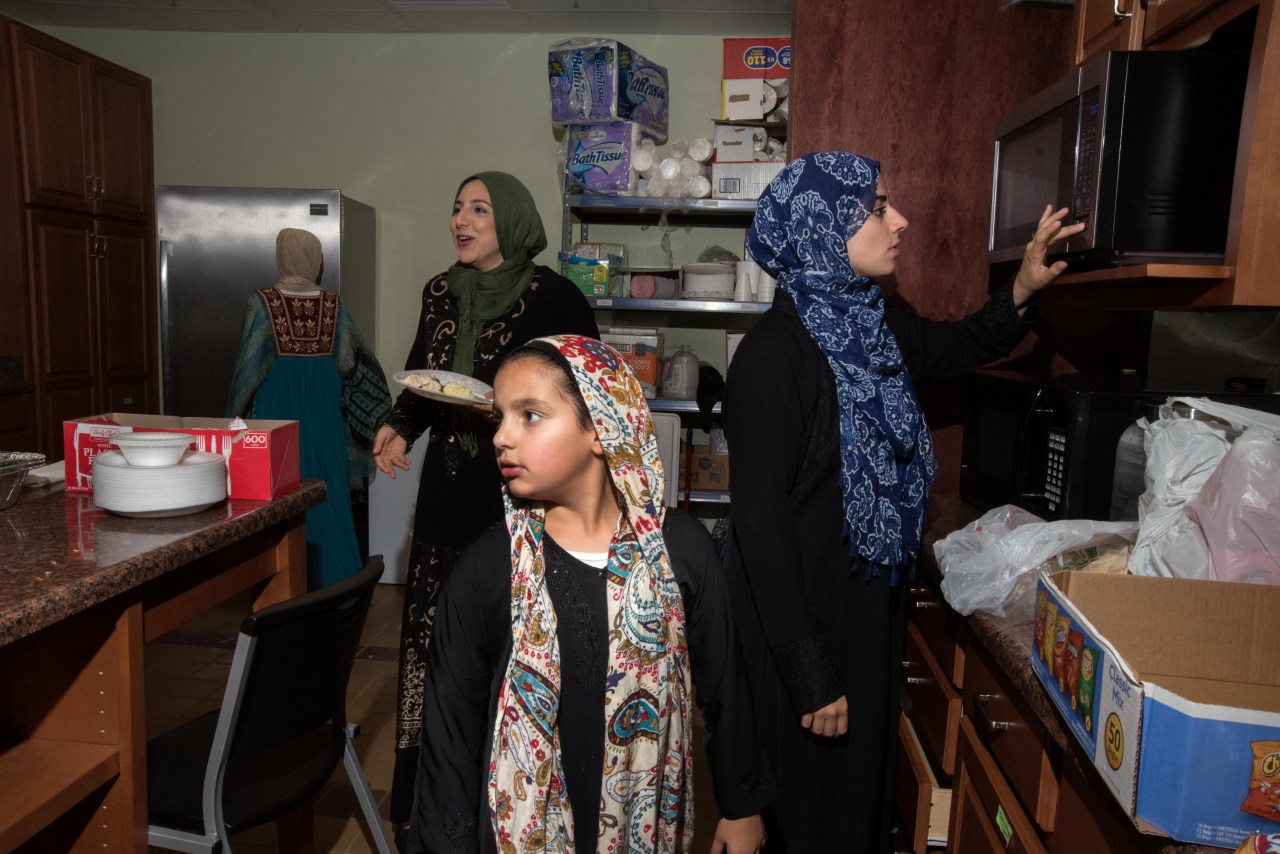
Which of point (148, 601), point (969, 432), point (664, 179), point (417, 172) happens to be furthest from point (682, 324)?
point (148, 601)

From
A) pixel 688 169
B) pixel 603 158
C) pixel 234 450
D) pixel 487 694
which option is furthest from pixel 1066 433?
pixel 603 158

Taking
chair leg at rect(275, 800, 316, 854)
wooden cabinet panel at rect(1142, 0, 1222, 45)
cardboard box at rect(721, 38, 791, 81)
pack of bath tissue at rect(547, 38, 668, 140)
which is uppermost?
cardboard box at rect(721, 38, 791, 81)

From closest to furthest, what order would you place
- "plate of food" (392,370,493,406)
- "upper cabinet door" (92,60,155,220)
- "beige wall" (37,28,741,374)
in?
"plate of food" (392,370,493,406)
"upper cabinet door" (92,60,155,220)
"beige wall" (37,28,741,374)

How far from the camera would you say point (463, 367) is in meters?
2.31

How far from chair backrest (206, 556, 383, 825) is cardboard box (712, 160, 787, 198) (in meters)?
2.85

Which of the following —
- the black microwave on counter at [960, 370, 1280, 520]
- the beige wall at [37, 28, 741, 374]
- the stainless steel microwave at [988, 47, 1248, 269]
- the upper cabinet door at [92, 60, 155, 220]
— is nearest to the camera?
the stainless steel microwave at [988, 47, 1248, 269]

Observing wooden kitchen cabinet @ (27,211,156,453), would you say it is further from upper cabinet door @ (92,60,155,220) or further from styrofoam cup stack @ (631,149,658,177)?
styrofoam cup stack @ (631,149,658,177)

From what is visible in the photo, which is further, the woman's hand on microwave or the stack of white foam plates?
the woman's hand on microwave

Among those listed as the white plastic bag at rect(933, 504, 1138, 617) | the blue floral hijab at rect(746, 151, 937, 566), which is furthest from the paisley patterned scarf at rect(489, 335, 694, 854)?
the white plastic bag at rect(933, 504, 1138, 617)

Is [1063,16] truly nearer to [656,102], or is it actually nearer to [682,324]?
[656,102]

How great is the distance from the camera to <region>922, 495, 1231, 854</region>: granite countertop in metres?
1.11

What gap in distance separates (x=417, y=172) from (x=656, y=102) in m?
1.45

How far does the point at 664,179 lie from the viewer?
13.5ft

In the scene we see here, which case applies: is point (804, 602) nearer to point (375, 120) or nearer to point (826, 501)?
point (826, 501)
